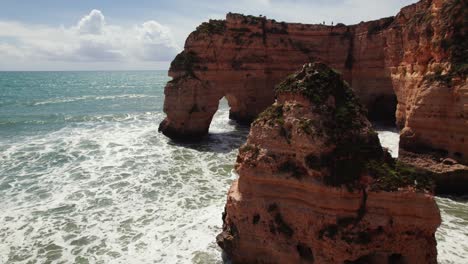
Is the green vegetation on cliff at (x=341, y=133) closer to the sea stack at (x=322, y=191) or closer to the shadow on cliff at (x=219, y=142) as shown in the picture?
the sea stack at (x=322, y=191)

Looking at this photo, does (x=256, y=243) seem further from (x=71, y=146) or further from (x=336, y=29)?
(x=336, y=29)

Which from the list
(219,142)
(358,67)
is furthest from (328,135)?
(358,67)

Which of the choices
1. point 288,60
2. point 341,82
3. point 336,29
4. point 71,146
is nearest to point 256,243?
point 341,82

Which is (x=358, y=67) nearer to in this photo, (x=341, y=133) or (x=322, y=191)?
(x=341, y=133)

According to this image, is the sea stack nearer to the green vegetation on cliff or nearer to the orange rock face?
the green vegetation on cliff

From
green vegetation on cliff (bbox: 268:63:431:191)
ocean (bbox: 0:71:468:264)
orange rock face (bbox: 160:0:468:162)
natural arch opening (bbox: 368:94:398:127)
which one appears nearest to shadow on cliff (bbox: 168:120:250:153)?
ocean (bbox: 0:71:468:264)

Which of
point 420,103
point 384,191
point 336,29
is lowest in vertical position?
point 384,191

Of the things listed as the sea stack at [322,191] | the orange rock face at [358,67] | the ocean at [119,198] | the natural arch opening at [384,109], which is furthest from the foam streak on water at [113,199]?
the natural arch opening at [384,109]
